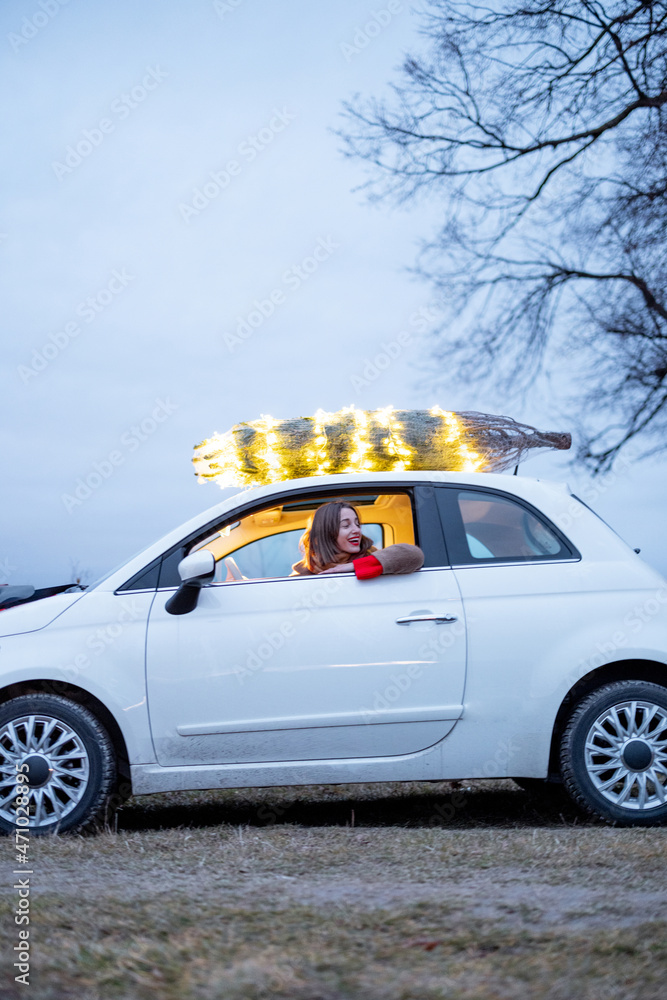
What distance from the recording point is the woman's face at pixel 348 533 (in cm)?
470

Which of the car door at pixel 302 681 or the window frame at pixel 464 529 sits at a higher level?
the window frame at pixel 464 529

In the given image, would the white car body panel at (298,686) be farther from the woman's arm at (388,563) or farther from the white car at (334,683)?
the woman's arm at (388,563)

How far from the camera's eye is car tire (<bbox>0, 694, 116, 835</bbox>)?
4195 mm

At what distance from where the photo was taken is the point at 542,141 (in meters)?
10.6

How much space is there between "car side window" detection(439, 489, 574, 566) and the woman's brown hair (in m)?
0.52

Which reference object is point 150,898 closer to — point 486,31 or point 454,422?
point 454,422

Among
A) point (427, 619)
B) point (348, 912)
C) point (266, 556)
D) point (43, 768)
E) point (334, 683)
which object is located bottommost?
point (348, 912)

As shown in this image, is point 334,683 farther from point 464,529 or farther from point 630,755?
point 630,755


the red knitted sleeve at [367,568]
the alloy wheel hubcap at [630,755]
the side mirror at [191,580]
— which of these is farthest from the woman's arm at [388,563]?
the alloy wheel hubcap at [630,755]

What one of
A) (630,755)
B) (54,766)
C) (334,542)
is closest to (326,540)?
(334,542)

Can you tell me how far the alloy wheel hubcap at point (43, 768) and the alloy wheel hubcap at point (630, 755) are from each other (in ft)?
7.96

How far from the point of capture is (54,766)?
13.9 feet

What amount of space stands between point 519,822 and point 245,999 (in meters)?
2.96

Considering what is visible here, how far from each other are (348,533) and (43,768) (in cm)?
186
